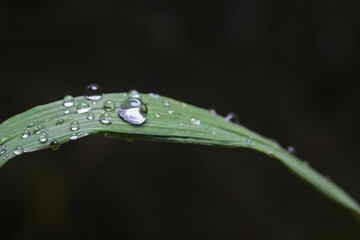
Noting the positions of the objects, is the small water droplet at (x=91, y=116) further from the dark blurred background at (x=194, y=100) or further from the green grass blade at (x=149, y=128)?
the dark blurred background at (x=194, y=100)

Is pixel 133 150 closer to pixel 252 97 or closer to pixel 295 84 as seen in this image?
pixel 252 97

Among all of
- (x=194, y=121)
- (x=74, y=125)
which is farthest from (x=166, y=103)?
(x=74, y=125)

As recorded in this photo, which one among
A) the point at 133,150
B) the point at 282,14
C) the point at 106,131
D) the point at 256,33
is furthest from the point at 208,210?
the point at 106,131

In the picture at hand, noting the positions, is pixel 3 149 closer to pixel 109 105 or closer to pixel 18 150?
pixel 18 150

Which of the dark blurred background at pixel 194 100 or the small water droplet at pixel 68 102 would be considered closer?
the small water droplet at pixel 68 102

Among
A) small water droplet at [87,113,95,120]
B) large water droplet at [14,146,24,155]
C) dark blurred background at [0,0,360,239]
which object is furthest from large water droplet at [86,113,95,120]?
dark blurred background at [0,0,360,239]

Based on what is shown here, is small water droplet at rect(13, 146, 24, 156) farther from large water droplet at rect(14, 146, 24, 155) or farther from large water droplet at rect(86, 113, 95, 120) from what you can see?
large water droplet at rect(86, 113, 95, 120)

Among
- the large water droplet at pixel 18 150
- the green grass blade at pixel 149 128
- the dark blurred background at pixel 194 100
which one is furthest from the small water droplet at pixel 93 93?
the dark blurred background at pixel 194 100
